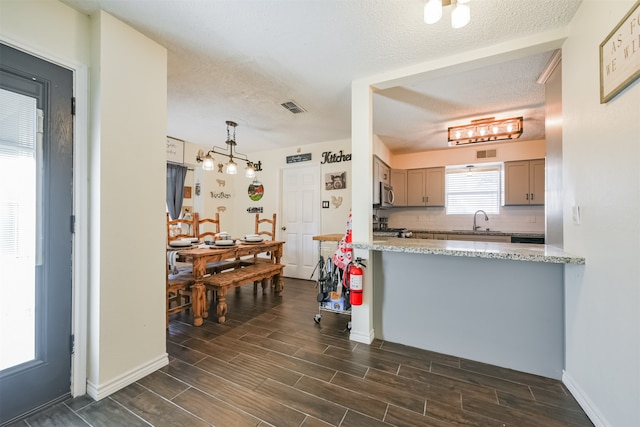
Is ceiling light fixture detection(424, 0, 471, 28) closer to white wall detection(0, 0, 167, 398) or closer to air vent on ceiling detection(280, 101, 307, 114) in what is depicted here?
air vent on ceiling detection(280, 101, 307, 114)

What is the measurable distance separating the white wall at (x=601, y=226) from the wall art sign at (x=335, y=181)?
305 centimetres

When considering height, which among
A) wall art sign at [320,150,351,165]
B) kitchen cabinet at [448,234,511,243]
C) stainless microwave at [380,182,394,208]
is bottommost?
kitchen cabinet at [448,234,511,243]

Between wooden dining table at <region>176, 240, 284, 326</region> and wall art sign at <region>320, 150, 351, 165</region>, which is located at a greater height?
wall art sign at <region>320, 150, 351, 165</region>

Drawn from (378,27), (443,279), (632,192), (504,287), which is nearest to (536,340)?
(504,287)

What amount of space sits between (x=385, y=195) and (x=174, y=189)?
3687mm

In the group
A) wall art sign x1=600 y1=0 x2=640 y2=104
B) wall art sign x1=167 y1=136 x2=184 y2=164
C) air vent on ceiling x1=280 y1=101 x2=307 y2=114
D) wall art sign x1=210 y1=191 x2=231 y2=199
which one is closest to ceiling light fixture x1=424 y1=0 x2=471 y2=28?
wall art sign x1=600 y1=0 x2=640 y2=104

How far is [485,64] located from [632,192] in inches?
56.9

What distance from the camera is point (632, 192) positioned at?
1138mm

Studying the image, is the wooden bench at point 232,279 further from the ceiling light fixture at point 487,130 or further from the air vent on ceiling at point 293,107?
the ceiling light fixture at point 487,130

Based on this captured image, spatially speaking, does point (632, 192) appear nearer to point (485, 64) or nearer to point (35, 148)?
point (485, 64)

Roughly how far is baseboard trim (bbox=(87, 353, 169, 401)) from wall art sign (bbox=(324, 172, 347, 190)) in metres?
3.42

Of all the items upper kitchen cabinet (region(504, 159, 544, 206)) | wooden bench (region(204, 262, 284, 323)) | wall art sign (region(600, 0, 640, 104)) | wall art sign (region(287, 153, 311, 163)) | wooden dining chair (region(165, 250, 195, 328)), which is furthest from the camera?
wall art sign (region(287, 153, 311, 163))

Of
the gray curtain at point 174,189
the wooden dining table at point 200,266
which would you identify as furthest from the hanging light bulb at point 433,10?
the gray curtain at point 174,189

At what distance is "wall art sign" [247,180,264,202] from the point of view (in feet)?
17.3
